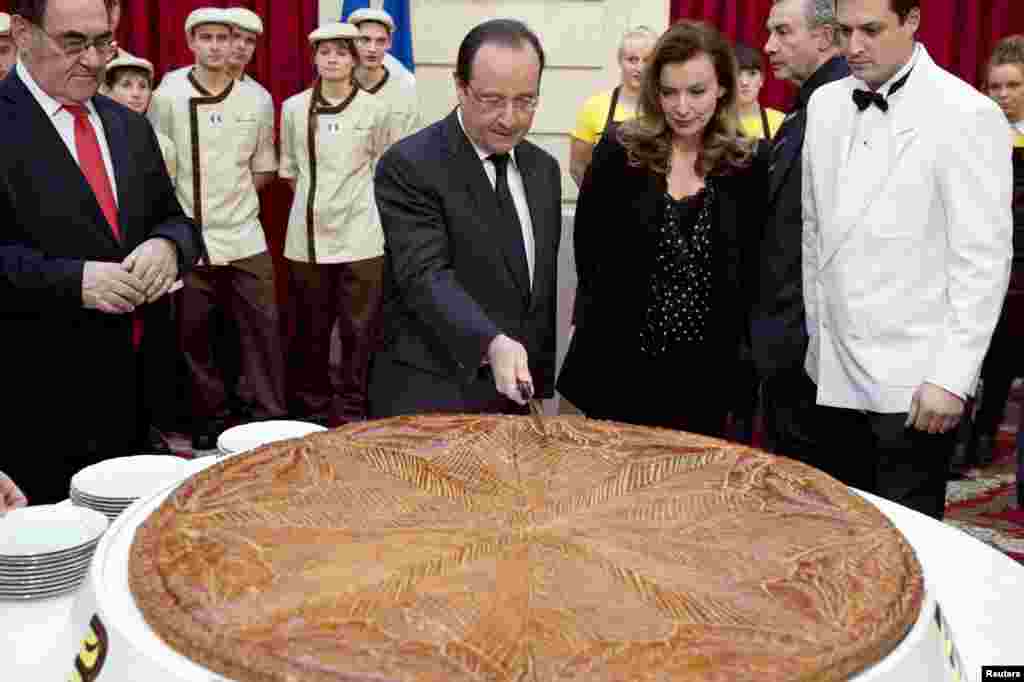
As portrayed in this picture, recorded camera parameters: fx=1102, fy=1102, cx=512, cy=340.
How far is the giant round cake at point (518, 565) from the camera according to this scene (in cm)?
114

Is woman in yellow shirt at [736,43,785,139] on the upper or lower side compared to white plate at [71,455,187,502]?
upper

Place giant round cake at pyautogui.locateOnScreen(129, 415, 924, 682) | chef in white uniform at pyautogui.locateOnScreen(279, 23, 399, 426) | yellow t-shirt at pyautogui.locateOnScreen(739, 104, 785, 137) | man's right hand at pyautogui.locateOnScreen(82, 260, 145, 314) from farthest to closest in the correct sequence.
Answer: chef in white uniform at pyautogui.locateOnScreen(279, 23, 399, 426) → yellow t-shirt at pyautogui.locateOnScreen(739, 104, 785, 137) → man's right hand at pyautogui.locateOnScreen(82, 260, 145, 314) → giant round cake at pyautogui.locateOnScreen(129, 415, 924, 682)

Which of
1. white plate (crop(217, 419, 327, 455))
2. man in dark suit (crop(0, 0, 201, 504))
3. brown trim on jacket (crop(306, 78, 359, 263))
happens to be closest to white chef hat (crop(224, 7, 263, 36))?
brown trim on jacket (crop(306, 78, 359, 263))

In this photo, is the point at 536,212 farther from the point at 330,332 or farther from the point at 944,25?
the point at 944,25

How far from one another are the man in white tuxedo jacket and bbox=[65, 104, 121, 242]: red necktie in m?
1.52

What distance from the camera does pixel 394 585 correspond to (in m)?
1.28

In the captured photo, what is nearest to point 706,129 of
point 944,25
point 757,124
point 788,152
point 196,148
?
point 788,152

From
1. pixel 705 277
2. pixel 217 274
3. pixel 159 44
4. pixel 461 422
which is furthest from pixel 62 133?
pixel 159 44

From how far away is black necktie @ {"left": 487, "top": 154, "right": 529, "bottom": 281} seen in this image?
7.41 ft

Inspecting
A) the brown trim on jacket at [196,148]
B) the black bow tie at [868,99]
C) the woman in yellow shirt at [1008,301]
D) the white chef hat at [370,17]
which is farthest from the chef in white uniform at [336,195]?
the black bow tie at [868,99]

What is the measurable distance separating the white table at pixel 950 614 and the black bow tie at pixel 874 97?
0.89 m

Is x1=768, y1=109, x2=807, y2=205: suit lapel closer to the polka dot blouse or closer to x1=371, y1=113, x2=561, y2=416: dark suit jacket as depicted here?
the polka dot blouse

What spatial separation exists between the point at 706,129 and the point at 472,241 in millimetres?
703

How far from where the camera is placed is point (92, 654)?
1.23 meters
